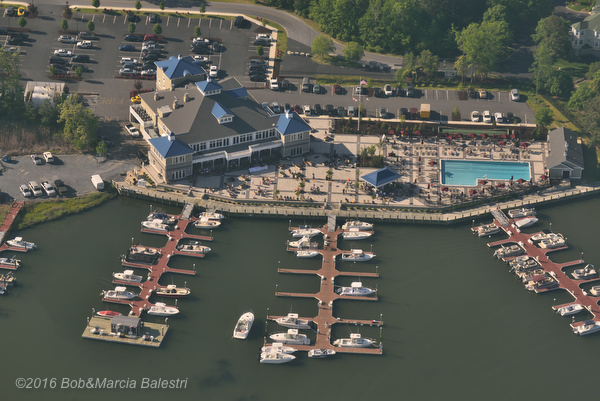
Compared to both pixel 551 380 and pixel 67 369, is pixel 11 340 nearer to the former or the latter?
pixel 67 369

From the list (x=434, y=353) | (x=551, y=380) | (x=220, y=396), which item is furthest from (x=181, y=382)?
(x=551, y=380)

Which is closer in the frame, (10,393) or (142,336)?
(10,393)

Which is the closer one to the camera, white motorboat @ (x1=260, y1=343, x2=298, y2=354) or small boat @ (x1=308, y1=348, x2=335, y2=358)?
white motorboat @ (x1=260, y1=343, x2=298, y2=354)
